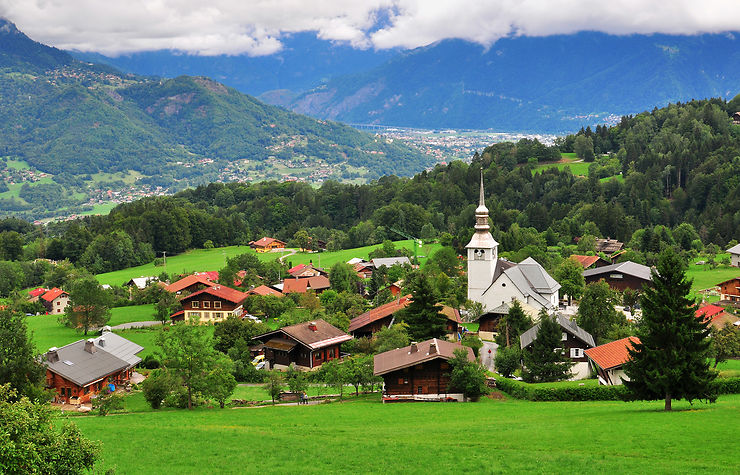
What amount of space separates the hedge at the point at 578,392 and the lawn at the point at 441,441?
1.75m

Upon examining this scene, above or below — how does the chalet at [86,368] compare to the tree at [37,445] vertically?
above

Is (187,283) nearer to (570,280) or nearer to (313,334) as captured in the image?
(313,334)

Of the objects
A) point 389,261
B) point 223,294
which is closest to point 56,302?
point 223,294

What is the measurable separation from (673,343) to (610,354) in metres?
14.8

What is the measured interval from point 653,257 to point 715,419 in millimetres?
60516

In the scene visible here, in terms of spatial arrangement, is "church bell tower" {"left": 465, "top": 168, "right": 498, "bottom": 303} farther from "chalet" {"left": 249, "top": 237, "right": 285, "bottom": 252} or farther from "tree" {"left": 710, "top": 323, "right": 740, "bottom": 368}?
"chalet" {"left": 249, "top": 237, "right": 285, "bottom": 252}

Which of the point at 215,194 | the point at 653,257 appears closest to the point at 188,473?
the point at 653,257

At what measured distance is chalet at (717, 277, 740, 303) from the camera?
194ft

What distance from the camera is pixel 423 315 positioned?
4391 centimetres

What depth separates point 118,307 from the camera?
69938 mm

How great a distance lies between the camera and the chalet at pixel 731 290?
2328 inches

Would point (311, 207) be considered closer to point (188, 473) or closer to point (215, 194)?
point (215, 194)

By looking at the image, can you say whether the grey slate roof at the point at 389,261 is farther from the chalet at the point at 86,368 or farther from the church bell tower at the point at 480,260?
the chalet at the point at 86,368

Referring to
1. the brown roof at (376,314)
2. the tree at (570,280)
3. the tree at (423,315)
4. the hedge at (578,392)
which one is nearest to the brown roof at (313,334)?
the brown roof at (376,314)
